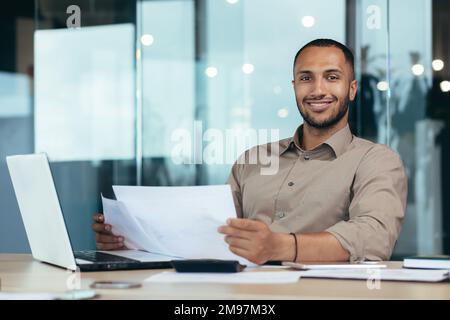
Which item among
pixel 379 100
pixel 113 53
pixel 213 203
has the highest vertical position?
pixel 113 53

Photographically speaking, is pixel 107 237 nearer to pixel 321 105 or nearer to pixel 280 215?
pixel 280 215

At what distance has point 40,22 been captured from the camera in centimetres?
502

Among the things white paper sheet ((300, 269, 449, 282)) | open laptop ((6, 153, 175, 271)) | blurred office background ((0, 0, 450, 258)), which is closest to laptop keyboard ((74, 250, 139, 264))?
open laptop ((6, 153, 175, 271))

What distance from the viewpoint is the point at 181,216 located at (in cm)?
172

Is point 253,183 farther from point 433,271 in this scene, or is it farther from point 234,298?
point 234,298

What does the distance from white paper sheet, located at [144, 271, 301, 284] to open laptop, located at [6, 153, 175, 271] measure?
188 mm

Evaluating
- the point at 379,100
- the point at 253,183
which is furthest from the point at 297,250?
the point at 379,100

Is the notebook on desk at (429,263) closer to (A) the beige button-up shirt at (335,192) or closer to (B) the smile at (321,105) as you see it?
(A) the beige button-up shirt at (335,192)

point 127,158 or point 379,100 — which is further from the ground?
point 379,100

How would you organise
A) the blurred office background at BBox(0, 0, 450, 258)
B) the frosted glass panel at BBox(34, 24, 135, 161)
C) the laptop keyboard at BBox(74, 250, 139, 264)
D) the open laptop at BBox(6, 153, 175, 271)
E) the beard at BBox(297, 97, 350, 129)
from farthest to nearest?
the frosted glass panel at BBox(34, 24, 135, 161)
the blurred office background at BBox(0, 0, 450, 258)
the beard at BBox(297, 97, 350, 129)
the laptop keyboard at BBox(74, 250, 139, 264)
the open laptop at BBox(6, 153, 175, 271)

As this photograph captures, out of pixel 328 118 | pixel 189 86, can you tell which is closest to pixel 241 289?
pixel 328 118

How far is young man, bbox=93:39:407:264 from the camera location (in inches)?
72.9

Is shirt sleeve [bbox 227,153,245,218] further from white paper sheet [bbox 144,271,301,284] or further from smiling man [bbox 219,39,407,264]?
white paper sheet [bbox 144,271,301,284]

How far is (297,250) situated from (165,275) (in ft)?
1.25
